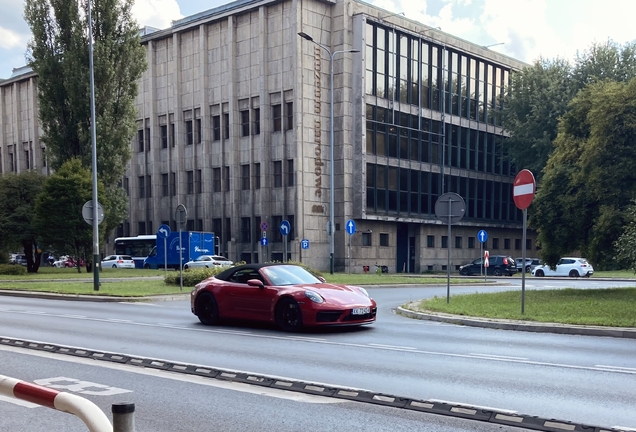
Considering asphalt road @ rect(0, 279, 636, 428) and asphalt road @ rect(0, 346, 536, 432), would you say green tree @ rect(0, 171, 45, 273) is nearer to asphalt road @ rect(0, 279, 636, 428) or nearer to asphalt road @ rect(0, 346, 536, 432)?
asphalt road @ rect(0, 279, 636, 428)

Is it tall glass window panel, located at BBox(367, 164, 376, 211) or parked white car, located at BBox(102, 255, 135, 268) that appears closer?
tall glass window panel, located at BBox(367, 164, 376, 211)

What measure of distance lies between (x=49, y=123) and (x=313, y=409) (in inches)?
1558

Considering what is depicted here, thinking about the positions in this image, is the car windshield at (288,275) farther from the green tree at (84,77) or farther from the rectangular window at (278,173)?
the rectangular window at (278,173)

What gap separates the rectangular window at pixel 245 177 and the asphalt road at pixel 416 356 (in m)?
37.2

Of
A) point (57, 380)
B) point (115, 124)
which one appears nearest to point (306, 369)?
point (57, 380)

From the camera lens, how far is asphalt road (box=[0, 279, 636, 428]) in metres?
7.20

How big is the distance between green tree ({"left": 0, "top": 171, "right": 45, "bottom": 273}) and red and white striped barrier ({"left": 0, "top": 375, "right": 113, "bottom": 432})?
40.8 metres

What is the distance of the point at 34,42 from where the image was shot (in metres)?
41.9

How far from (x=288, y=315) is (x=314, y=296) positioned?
26.5 inches

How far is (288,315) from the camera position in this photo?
13328 millimetres

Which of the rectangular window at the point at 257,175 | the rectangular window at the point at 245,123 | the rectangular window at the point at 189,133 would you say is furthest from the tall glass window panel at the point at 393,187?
the rectangular window at the point at 189,133

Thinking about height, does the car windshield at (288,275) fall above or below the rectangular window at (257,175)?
below

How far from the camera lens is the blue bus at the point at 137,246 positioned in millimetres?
58131

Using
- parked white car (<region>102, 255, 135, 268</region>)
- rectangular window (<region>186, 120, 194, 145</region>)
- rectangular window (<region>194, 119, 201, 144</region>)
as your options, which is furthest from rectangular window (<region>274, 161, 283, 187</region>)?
parked white car (<region>102, 255, 135, 268</region>)
